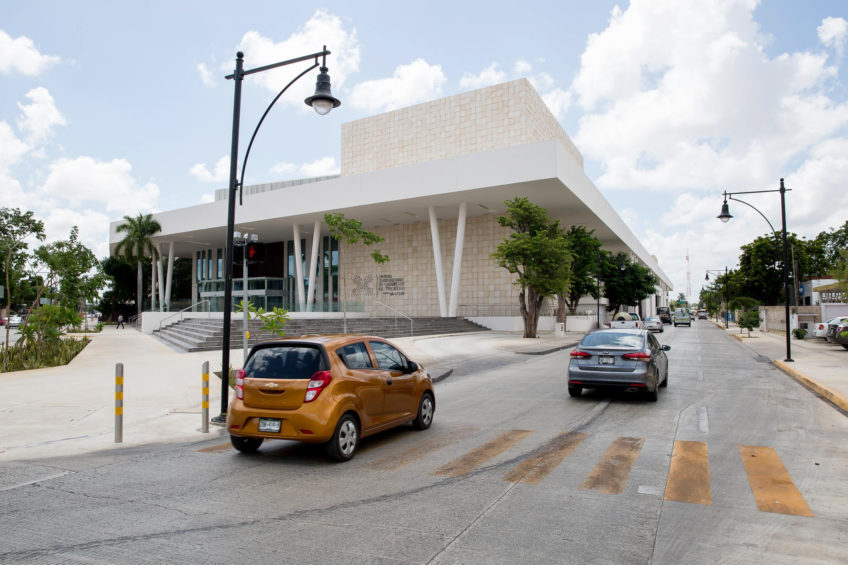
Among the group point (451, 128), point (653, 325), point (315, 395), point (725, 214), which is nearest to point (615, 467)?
point (315, 395)

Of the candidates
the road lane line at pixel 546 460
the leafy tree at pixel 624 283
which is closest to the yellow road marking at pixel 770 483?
the road lane line at pixel 546 460

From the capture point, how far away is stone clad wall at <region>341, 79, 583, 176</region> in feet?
153

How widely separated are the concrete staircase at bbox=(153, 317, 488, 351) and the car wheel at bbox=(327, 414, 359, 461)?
1860 centimetres

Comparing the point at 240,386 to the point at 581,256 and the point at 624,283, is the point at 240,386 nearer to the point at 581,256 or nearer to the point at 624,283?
the point at 581,256

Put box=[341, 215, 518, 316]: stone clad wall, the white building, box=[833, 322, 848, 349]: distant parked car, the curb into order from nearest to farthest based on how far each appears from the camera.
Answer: the curb < box=[833, 322, 848, 349]: distant parked car < the white building < box=[341, 215, 518, 316]: stone clad wall

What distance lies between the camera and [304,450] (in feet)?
24.9

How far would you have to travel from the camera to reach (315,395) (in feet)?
22.0

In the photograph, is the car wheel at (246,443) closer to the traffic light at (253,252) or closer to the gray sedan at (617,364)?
the traffic light at (253,252)

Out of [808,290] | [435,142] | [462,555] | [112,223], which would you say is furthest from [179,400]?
[808,290]

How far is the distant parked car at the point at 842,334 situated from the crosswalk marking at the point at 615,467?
21481 millimetres

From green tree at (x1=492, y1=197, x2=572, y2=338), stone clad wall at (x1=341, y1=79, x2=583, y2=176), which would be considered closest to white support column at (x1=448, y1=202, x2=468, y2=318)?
green tree at (x1=492, y1=197, x2=572, y2=338)

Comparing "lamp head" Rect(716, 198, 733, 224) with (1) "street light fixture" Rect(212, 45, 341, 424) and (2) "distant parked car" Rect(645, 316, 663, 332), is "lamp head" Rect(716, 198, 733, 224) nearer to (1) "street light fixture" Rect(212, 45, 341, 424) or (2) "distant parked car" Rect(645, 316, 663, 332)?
(1) "street light fixture" Rect(212, 45, 341, 424)

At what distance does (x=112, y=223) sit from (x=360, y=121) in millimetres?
28624

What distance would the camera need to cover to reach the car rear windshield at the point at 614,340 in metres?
11.4
